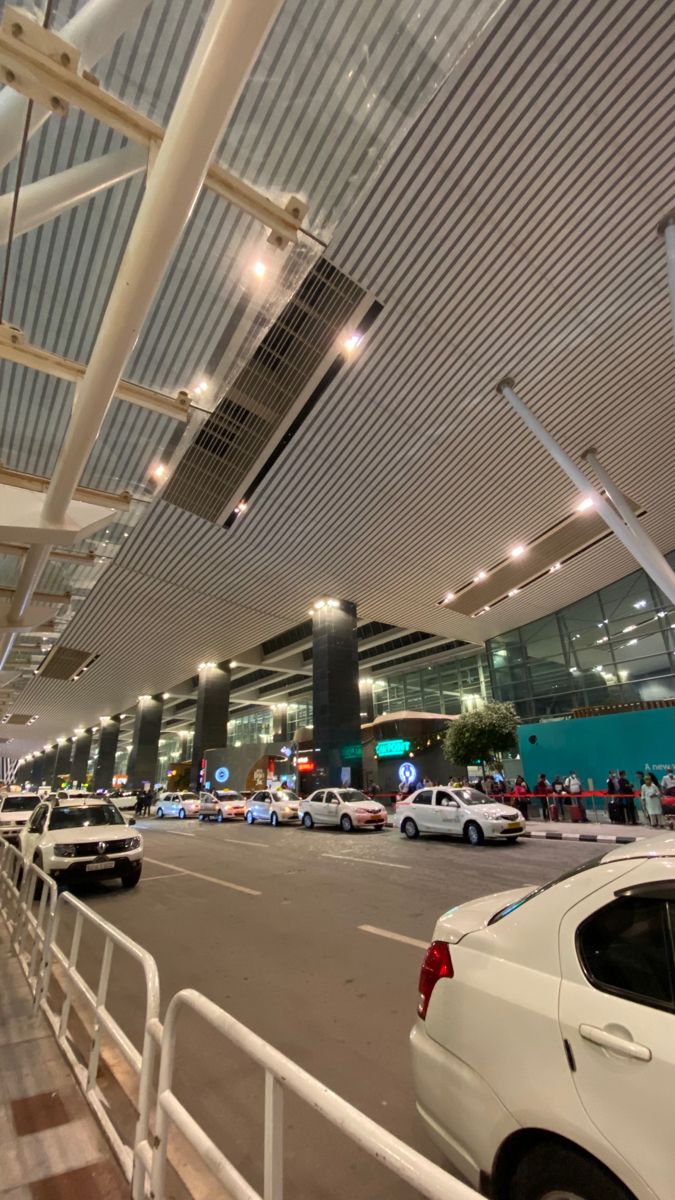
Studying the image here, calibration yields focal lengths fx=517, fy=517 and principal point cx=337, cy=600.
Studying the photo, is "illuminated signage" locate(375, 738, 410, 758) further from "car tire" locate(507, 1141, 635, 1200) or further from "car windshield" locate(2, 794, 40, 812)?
"car tire" locate(507, 1141, 635, 1200)

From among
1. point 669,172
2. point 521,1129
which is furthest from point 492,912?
point 669,172

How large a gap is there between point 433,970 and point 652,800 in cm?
1530

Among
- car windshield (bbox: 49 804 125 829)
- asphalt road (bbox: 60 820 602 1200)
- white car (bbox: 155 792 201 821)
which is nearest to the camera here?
asphalt road (bbox: 60 820 602 1200)

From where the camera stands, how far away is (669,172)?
889cm

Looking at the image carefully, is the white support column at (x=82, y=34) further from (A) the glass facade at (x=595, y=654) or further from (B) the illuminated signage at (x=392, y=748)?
(B) the illuminated signage at (x=392, y=748)

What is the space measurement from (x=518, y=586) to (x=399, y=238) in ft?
51.1

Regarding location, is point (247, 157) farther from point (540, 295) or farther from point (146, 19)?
point (540, 295)

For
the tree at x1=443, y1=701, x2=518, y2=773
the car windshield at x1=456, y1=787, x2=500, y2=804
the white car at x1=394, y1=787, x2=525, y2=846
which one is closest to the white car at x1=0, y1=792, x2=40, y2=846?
the white car at x1=394, y1=787, x2=525, y2=846

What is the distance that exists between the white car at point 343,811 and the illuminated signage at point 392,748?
8924mm

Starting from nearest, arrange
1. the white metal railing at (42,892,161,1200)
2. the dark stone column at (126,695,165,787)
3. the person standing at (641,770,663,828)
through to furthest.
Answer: the white metal railing at (42,892,161,1200) → the person standing at (641,770,663,828) → the dark stone column at (126,695,165,787)

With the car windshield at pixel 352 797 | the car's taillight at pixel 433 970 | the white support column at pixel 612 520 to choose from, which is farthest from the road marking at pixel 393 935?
the car windshield at pixel 352 797

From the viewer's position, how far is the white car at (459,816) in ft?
42.2

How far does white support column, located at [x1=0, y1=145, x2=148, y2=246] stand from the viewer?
420 centimetres

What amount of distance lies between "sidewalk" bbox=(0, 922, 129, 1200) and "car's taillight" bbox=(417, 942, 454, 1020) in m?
1.48
